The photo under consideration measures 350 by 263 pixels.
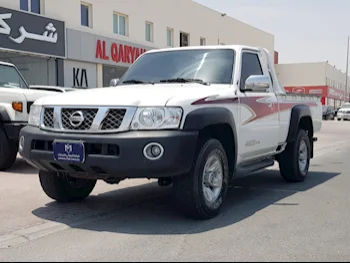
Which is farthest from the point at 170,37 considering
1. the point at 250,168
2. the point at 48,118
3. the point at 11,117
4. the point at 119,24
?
the point at 48,118

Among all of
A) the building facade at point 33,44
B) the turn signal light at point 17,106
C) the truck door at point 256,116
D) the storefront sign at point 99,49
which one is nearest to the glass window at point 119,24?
the storefront sign at point 99,49

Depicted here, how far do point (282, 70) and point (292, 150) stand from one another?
58.0 metres

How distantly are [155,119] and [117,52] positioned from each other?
62.1 ft

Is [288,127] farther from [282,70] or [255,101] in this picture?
[282,70]

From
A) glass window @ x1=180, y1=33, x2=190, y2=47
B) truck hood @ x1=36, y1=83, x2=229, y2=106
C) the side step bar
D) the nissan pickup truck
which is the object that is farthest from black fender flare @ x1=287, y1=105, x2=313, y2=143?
glass window @ x1=180, y1=33, x2=190, y2=47

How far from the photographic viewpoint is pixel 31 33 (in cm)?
→ 1820

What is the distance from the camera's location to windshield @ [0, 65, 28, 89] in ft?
29.4

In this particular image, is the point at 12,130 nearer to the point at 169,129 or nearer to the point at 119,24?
the point at 169,129

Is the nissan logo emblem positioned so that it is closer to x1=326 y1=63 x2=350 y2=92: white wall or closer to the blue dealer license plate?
the blue dealer license plate

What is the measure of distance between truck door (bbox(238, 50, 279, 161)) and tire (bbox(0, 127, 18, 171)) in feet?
14.7

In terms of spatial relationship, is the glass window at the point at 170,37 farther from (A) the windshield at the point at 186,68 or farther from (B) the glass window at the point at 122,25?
(A) the windshield at the point at 186,68

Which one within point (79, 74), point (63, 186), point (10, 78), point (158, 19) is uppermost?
point (158, 19)

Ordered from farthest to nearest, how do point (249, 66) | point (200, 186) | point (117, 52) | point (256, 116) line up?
point (117, 52) < point (249, 66) < point (256, 116) < point (200, 186)

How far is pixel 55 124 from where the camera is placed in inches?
199
